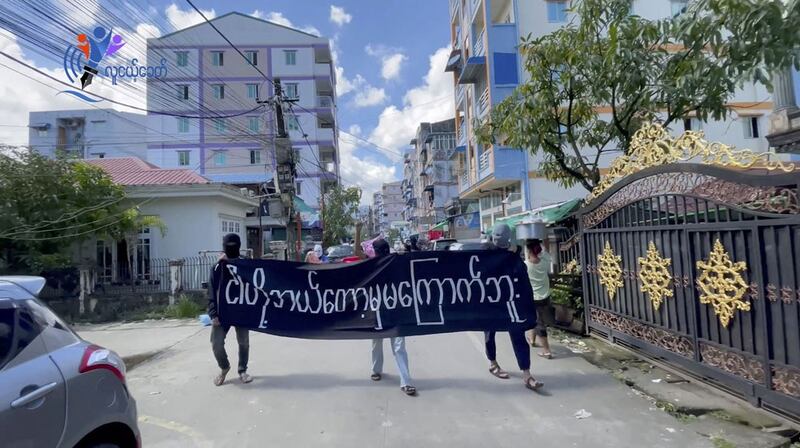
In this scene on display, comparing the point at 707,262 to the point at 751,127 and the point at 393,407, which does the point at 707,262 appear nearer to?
the point at 393,407

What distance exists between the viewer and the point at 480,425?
4.02 m

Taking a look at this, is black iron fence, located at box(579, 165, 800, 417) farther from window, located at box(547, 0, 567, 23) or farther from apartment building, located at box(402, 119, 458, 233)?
apartment building, located at box(402, 119, 458, 233)

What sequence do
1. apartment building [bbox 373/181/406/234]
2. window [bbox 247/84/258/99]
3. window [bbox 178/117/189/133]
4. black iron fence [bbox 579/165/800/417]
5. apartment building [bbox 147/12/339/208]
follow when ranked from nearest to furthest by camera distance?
black iron fence [bbox 579/165/800/417] < apartment building [bbox 147/12/339/208] < window [bbox 178/117/189/133] < window [bbox 247/84/258/99] < apartment building [bbox 373/181/406/234]

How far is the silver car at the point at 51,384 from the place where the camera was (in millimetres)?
2061

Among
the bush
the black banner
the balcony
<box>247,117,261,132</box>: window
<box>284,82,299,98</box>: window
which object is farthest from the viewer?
<box>284,82,299,98</box>: window

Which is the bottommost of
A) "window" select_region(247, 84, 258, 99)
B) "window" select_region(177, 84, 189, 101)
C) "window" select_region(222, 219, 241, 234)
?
"window" select_region(222, 219, 241, 234)

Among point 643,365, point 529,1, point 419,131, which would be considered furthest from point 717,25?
point 419,131

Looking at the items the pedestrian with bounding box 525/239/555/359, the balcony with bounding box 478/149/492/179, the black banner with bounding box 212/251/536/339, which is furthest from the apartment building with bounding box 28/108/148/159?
the pedestrian with bounding box 525/239/555/359

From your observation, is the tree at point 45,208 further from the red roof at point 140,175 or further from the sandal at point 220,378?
the sandal at point 220,378

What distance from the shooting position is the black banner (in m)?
5.23

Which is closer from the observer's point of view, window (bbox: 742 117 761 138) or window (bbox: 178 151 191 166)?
window (bbox: 742 117 761 138)

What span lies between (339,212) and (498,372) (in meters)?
32.5

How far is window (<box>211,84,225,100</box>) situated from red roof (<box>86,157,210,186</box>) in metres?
20.6

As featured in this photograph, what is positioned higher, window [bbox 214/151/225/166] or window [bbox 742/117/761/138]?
window [bbox 214/151/225/166]
